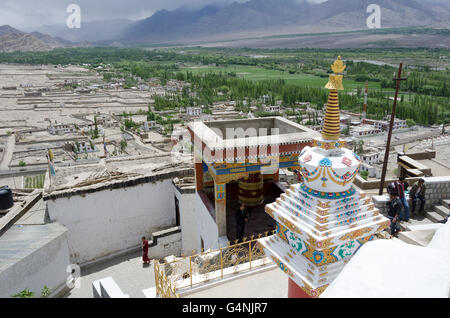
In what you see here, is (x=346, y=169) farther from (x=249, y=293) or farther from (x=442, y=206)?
(x=442, y=206)

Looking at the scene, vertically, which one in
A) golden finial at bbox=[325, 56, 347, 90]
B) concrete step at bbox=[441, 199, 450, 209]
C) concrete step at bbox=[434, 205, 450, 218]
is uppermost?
golden finial at bbox=[325, 56, 347, 90]

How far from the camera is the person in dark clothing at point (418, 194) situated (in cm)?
785

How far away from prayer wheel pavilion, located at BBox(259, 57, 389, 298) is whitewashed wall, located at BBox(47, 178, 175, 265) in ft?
23.9

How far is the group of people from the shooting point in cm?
700

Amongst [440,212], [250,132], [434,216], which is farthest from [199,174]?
[440,212]

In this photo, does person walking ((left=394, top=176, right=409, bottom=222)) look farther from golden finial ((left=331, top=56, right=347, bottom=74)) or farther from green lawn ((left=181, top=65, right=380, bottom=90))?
green lawn ((left=181, top=65, right=380, bottom=90))

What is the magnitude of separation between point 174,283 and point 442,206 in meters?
6.47

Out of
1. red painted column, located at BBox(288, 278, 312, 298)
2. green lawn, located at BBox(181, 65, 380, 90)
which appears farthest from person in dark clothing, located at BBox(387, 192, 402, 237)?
green lawn, located at BBox(181, 65, 380, 90)

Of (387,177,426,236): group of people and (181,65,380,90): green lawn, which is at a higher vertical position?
(387,177,426,236): group of people

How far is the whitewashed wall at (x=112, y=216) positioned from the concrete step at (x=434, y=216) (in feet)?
23.7

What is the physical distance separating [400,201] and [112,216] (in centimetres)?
797

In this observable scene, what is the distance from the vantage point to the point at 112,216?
10.7 m

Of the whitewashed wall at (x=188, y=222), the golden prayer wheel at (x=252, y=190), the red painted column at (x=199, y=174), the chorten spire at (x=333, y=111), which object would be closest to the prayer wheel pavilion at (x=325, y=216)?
the chorten spire at (x=333, y=111)

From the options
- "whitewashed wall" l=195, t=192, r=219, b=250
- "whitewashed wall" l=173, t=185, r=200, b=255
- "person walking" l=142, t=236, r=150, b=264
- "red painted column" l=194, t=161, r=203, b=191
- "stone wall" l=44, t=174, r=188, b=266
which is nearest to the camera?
"whitewashed wall" l=195, t=192, r=219, b=250
